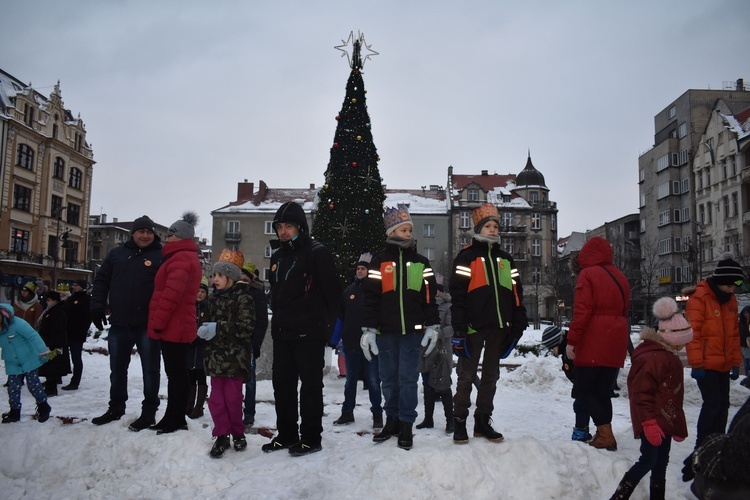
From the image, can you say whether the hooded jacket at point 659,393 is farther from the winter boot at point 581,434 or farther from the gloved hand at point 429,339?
the gloved hand at point 429,339

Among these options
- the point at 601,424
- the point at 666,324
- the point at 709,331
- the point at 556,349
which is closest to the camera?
the point at 666,324

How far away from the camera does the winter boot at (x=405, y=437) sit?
4.78 meters

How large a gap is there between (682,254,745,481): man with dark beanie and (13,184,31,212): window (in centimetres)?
4800

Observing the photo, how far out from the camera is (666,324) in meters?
4.55

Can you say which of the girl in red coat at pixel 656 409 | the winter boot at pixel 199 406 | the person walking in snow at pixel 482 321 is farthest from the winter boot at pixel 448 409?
the winter boot at pixel 199 406

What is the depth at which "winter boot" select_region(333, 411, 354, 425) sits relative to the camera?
6.90 m

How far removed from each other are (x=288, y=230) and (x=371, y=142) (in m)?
9.47

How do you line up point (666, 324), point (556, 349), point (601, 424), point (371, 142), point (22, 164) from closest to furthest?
point (666, 324) < point (601, 424) < point (556, 349) < point (371, 142) < point (22, 164)

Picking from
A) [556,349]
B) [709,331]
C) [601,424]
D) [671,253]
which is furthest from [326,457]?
[671,253]

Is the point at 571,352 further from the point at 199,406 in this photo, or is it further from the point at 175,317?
the point at 199,406

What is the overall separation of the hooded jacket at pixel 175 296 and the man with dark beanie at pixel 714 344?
5302mm

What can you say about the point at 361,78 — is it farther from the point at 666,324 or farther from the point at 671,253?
the point at 671,253

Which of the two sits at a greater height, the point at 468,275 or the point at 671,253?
the point at 671,253

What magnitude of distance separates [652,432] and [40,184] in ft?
167
